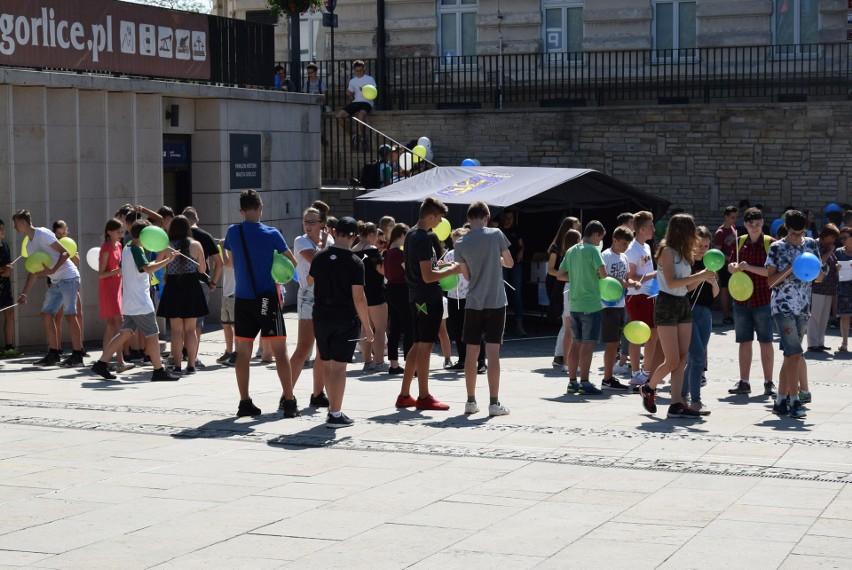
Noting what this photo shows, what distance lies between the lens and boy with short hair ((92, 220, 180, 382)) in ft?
44.3

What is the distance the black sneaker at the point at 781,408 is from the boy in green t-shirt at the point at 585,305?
1.81 metres

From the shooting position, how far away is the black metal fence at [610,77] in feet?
89.6

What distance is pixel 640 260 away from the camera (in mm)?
12820

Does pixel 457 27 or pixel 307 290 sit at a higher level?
pixel 457 27

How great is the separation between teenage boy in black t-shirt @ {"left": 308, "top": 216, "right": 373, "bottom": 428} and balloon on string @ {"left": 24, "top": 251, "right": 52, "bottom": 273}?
4.95 m

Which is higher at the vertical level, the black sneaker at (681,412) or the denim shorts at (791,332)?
the denim shorts at (791,332)

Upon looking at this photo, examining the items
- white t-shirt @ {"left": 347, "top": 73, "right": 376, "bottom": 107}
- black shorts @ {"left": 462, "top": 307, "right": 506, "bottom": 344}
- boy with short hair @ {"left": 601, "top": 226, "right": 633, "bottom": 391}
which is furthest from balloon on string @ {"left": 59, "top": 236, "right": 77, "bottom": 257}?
white t-shirt @ {"left": 347, "top": 73, "right": 376, "bottom": 107}

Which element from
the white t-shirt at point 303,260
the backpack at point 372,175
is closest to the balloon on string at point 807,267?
the white t-shirt at point 303,260

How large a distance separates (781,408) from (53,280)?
7.78m

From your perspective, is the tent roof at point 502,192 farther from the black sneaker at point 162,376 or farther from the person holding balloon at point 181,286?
the black sneaker at point 162,376

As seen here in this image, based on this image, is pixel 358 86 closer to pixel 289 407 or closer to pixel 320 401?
pixel 320 401

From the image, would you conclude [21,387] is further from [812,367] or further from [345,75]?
[345,75]

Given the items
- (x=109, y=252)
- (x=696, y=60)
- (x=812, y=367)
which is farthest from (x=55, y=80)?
(x=696, y=60)

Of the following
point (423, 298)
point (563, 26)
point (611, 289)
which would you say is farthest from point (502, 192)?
point (563, 26)
